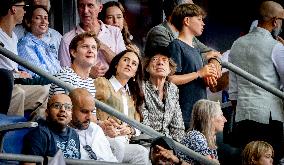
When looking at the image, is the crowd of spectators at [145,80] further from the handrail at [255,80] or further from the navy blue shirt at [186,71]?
the handrail at [255,80]

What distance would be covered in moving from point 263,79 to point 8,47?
2.59 metres

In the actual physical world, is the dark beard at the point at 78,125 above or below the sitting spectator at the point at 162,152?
above

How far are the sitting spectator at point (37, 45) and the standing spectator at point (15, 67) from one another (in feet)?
0.82

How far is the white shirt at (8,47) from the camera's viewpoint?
36.1 feet

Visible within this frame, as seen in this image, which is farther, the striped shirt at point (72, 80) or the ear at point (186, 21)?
the ear at point (186, 21)

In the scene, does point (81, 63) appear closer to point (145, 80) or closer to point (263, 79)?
point (145, 80)

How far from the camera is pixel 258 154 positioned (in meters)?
11.0

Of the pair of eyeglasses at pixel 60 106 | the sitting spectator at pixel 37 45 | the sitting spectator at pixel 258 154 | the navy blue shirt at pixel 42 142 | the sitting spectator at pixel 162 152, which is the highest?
the sitting spectator at pixel 37 45

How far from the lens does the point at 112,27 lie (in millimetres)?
12273

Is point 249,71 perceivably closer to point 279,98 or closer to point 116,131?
point 279,98

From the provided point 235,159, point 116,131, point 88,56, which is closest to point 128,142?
point 116,131

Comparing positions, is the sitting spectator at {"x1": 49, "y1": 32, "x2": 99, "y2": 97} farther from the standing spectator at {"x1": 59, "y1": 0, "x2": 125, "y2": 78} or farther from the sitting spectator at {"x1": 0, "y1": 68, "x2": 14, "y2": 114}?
the standing spectator at {"x1": 59, "y1": 0, "x2": 125, "y2": 78}

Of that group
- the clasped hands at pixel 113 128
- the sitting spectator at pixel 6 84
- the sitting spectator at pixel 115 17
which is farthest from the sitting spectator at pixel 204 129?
the sitting spectator at pixel 6 84

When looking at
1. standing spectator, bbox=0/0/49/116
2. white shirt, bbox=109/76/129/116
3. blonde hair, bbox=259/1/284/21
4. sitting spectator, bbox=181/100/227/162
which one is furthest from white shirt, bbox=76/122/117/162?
blonde hair, bbox=259/1/284/21
